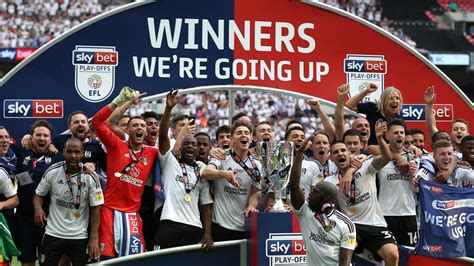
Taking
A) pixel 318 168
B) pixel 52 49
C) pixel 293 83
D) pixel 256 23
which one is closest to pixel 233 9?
pixel 256 23

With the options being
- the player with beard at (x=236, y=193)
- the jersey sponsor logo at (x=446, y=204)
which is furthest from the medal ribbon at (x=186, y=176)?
the jersey sponsor logo at (x=446, y=204)

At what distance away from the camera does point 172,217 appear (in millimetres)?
7902

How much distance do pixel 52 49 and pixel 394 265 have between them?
4.58 metres

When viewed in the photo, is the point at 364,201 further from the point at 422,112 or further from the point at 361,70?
the point at 422,112

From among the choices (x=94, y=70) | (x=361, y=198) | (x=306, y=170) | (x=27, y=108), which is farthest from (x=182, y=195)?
(x=27, y=108)

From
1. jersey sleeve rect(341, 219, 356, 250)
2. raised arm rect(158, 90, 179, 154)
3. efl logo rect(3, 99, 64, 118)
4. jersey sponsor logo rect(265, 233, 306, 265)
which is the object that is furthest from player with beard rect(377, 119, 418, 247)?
efl logo rect(3, 99, 64, 118)

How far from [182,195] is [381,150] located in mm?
1846

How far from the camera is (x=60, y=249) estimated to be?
8000 mm

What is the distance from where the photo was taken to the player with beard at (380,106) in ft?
29.4

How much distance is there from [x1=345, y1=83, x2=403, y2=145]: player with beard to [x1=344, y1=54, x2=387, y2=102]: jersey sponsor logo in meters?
1.03

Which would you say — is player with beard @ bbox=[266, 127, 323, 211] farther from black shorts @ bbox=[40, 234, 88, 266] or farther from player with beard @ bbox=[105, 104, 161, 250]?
black shorts @ bbox=[40, 234, 88, 266]

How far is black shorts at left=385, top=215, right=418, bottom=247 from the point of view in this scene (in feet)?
27.2

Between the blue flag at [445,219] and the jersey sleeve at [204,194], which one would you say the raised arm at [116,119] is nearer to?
the jersey sleeve at [204,194]

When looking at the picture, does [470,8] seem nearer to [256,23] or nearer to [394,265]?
[256,23]
